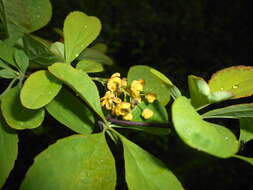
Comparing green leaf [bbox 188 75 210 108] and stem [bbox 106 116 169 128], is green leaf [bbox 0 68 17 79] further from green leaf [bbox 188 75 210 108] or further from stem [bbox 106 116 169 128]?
green leaf [bbox 188 75 210 108]

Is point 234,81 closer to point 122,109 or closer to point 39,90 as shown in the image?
point 122,109

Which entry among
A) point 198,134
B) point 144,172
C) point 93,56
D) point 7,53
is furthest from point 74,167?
point 93,56

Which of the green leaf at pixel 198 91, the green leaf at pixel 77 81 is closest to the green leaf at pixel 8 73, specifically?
the green leaf at pixel 77 81

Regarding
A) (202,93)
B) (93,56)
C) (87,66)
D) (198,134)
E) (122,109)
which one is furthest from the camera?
(93,56)

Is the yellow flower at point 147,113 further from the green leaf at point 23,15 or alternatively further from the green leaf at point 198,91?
the green leaf at point 23,15

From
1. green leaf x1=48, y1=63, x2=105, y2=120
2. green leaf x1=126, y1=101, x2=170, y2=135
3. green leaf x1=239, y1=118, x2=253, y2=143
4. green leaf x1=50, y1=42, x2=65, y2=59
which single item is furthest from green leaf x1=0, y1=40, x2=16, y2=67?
green leaf x1=239, y1=118, x2=253, y2=143

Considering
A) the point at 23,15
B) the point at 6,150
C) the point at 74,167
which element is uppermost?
the point at 23,15
